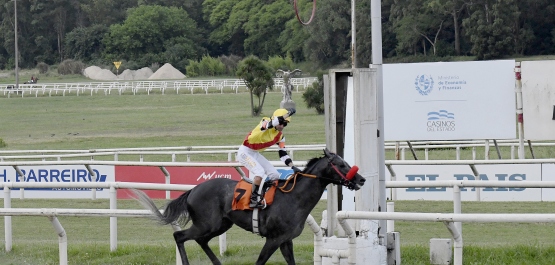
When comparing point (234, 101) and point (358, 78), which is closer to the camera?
point (358, 78)

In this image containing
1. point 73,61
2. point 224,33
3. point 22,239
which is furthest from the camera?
point 224,33

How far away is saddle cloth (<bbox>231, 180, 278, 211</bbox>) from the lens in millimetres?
6418

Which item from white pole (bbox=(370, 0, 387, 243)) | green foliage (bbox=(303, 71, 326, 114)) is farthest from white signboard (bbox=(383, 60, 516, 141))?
green foliage (bbox=(303, 71, 326, 114))

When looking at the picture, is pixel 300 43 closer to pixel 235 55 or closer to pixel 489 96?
pixel 235 55

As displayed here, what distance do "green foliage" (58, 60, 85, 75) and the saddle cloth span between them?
59021 millimetres

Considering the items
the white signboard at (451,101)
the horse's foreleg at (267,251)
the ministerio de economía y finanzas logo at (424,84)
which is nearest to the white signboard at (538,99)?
the white signboard at (451,101)

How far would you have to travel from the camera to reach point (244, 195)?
21.1 ft

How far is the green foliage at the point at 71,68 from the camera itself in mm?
64000

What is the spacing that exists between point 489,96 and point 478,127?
0.51 m

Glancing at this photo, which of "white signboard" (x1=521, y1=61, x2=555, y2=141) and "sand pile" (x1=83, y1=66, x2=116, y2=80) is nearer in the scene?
"white signboard" (x1=521, y1=61, x2=555, y2=141)

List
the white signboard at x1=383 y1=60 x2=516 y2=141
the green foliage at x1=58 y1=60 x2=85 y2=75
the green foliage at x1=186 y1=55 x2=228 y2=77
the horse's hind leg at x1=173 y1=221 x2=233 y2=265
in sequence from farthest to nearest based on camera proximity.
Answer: the green foliage at x1=58 y1=60 x2=85 y2=75
the green foliage at x1=186 y1=55 x2=228 y2=77
the white signboard at x1=383 y1=60 x2=516 y2=141
the horse's hind leg at x1=173 y1=221 x2=233 y2=265

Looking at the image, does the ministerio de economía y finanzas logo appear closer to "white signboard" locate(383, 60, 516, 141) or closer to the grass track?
"white signboard" locate(383, 60, 516, 141)

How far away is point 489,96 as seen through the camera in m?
13.7

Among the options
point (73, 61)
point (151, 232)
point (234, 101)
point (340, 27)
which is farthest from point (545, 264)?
point (73, 61)
